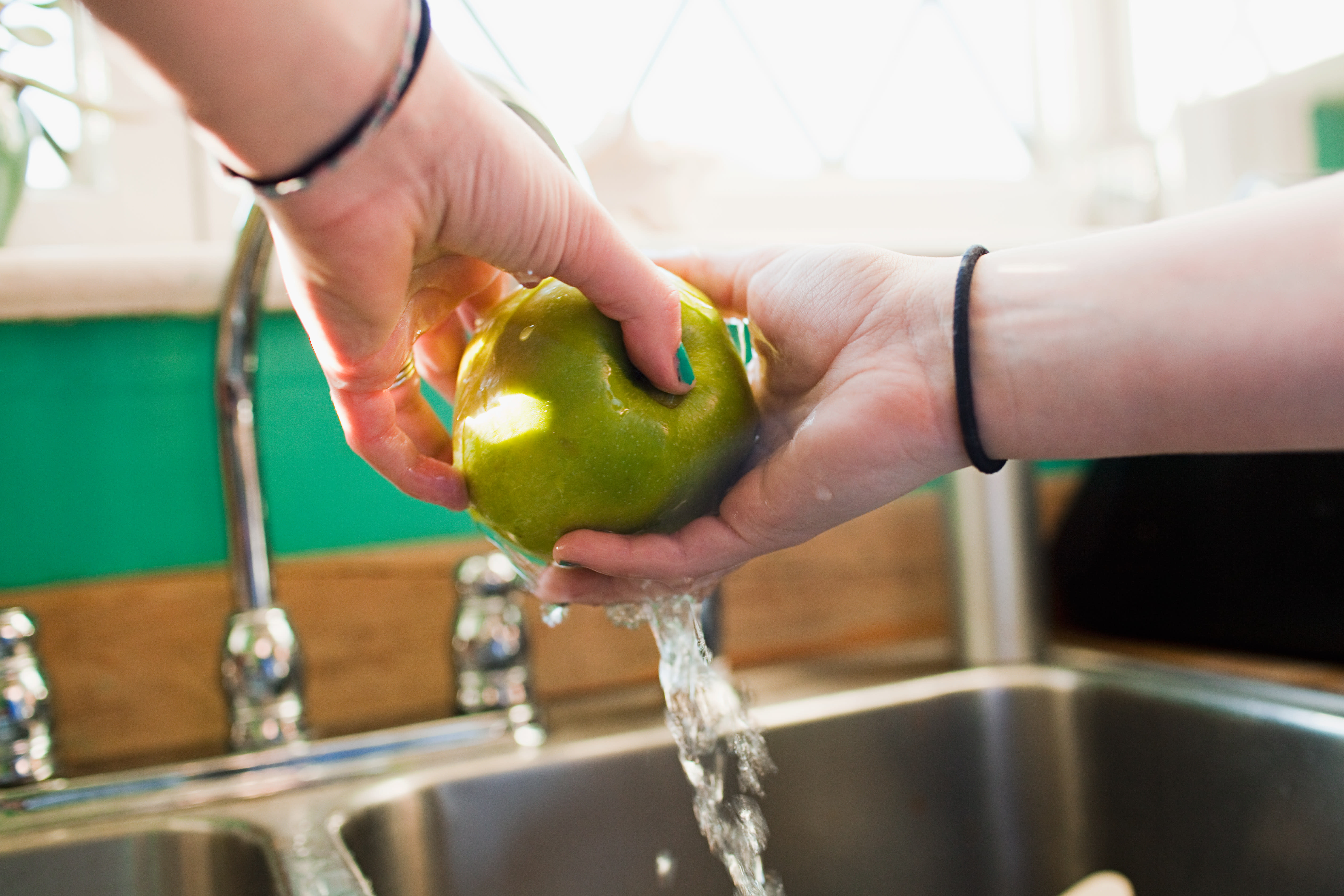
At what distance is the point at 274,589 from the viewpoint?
848 millimetres

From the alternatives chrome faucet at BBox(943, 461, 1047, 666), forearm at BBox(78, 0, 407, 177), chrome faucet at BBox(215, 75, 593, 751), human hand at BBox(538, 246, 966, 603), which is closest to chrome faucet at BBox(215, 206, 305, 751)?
chrome faucet at BBox(215, 75, 593, 751)

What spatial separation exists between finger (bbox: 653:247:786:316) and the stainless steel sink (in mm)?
411

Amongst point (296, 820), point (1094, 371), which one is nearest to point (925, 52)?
point (1094, 371)

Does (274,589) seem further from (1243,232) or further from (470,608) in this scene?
(1243,232)

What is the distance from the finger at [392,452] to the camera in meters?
0.55

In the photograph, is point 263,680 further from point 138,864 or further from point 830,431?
point 830,431

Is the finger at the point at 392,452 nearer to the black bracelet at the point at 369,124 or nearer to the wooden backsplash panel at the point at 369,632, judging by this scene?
the black bracelet at the point at 369,124

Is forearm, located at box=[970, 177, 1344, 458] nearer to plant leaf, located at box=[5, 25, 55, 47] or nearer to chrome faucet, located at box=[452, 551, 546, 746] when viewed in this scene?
chrome faucet, located at box=[452, 551, 546, 746]

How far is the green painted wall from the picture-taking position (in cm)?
91

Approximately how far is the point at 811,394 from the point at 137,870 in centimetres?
59

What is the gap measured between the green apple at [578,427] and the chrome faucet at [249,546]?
0.30 meters

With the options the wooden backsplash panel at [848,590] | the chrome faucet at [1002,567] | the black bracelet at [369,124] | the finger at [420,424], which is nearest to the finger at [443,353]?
the finger at [420,424]

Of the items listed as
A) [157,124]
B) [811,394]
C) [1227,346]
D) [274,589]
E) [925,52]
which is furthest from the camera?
[925,52]

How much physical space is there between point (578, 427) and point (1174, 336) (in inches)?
12.7
